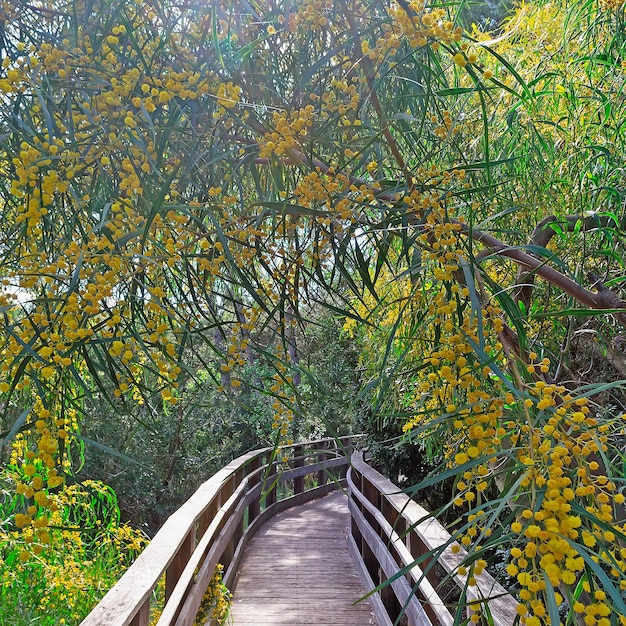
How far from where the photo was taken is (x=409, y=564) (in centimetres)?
90

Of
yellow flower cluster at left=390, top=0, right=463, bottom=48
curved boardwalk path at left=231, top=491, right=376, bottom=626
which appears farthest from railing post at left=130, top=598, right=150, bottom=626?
curved boardwalk path at left=231, top=491, right=376, bottom=626

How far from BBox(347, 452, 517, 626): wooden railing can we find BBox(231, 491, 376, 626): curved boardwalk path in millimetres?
176

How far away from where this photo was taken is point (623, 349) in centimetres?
267

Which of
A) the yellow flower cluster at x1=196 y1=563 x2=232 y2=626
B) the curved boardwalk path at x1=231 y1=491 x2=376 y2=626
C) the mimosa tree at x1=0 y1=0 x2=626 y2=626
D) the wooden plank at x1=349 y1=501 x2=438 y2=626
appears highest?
the mimosa tree at x1=0 y1=0 x2=626 y2=626

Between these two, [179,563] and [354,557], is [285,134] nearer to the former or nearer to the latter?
[179,563]

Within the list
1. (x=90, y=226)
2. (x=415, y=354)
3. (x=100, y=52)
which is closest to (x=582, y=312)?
(x=90, y=226)

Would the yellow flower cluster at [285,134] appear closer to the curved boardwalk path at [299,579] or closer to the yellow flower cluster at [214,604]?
the yellow flower cluster at [214,604]

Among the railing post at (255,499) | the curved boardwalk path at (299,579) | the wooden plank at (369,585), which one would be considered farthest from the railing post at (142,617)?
the railing post at (255,499)

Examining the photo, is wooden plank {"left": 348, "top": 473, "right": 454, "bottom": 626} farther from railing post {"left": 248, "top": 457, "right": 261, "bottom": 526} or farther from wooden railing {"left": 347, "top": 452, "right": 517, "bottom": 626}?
railing post {"left": 248, "top": 457, "right": 261, "bottom": 526}

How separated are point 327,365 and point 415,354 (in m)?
8.84

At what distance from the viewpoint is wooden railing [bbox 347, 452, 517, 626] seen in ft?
2.94

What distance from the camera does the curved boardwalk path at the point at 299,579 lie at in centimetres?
384

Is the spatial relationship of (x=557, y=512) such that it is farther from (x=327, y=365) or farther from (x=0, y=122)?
(x=327, y=365)

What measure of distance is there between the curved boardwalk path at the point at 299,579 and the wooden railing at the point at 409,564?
176 mm
